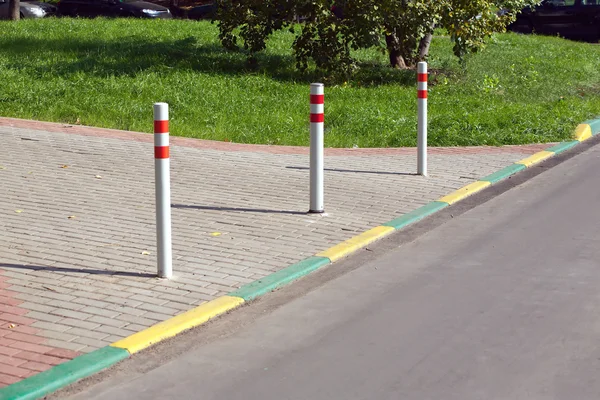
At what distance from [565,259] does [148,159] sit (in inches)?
215

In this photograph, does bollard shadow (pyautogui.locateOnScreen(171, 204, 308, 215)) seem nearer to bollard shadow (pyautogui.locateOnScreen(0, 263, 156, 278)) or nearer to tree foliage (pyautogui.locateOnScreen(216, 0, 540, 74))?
bollard shadow (pyautogui.locateOnScreen(0, 263, 156, 278))

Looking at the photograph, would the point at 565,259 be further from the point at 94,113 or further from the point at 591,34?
the point at 591,34

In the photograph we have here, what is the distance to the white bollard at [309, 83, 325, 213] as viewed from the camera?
8.29 metres

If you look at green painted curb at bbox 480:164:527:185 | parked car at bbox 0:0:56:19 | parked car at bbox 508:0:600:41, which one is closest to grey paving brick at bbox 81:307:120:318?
green painted curb at bbox 480:164:527:185

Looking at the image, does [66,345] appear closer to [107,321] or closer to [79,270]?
[107,321]

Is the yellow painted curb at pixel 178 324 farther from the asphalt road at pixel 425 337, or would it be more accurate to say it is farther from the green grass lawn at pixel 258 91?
the green grass lawn at pixel 258 91

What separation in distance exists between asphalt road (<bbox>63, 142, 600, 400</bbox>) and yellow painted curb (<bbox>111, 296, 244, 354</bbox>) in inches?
4.1

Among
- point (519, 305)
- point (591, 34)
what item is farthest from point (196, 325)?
point (591, 34)

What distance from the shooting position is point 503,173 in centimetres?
1097

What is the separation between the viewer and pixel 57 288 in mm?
6371

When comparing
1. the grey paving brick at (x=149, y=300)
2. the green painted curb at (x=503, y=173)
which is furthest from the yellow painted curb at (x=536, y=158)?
the grey paving brick at (x=149, y=300)

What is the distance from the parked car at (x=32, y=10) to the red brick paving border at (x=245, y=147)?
2040 cm

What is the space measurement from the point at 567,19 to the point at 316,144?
25.7 meters

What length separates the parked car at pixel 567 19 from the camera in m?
31.5
